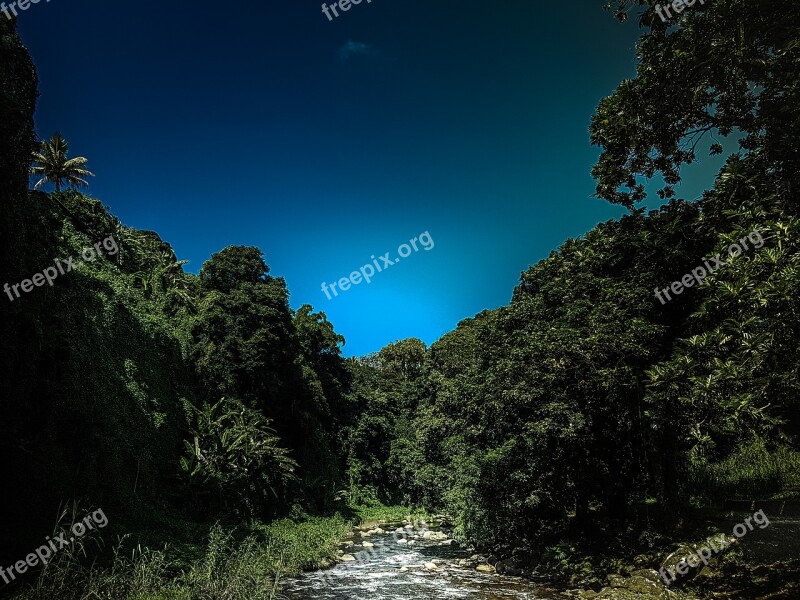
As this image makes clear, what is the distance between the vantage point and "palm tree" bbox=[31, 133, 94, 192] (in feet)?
126

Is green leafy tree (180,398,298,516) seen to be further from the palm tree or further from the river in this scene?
the palm tree

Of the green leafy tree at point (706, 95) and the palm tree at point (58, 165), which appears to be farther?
the palm tree at point (58, 165)

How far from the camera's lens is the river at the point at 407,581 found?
13.4 m

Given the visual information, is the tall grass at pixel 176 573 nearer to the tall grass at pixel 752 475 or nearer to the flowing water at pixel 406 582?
the flowing water at pixel 406 582

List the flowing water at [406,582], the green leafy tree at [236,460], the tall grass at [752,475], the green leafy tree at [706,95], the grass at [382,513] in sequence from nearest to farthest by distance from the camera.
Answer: the green leafy tree at [706,95], the flowing water at [406,582], the tall grass at [752,475], the green leafy tree at [236,460], the grass at [382,513]

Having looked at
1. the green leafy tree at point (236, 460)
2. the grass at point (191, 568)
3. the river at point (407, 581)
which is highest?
the green leafy tree at point (236, 460)

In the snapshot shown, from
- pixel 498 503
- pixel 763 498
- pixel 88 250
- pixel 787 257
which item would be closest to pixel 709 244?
pixel 787 257

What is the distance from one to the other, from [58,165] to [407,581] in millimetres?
41371

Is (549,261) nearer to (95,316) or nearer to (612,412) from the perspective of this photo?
(612,412)

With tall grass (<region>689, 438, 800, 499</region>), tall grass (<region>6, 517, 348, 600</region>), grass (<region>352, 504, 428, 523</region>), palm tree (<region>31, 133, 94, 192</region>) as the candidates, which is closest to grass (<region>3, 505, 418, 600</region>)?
tall grass (<region>6, 517, 348, 600</region>)

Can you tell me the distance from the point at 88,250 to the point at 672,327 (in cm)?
2212

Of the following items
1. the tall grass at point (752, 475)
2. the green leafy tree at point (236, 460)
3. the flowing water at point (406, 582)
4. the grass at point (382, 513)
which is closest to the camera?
the flowing water at point (406, 582)

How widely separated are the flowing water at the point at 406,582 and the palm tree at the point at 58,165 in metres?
37.1

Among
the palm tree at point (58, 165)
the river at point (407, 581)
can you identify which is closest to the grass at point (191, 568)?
the river at point (407, 581)
